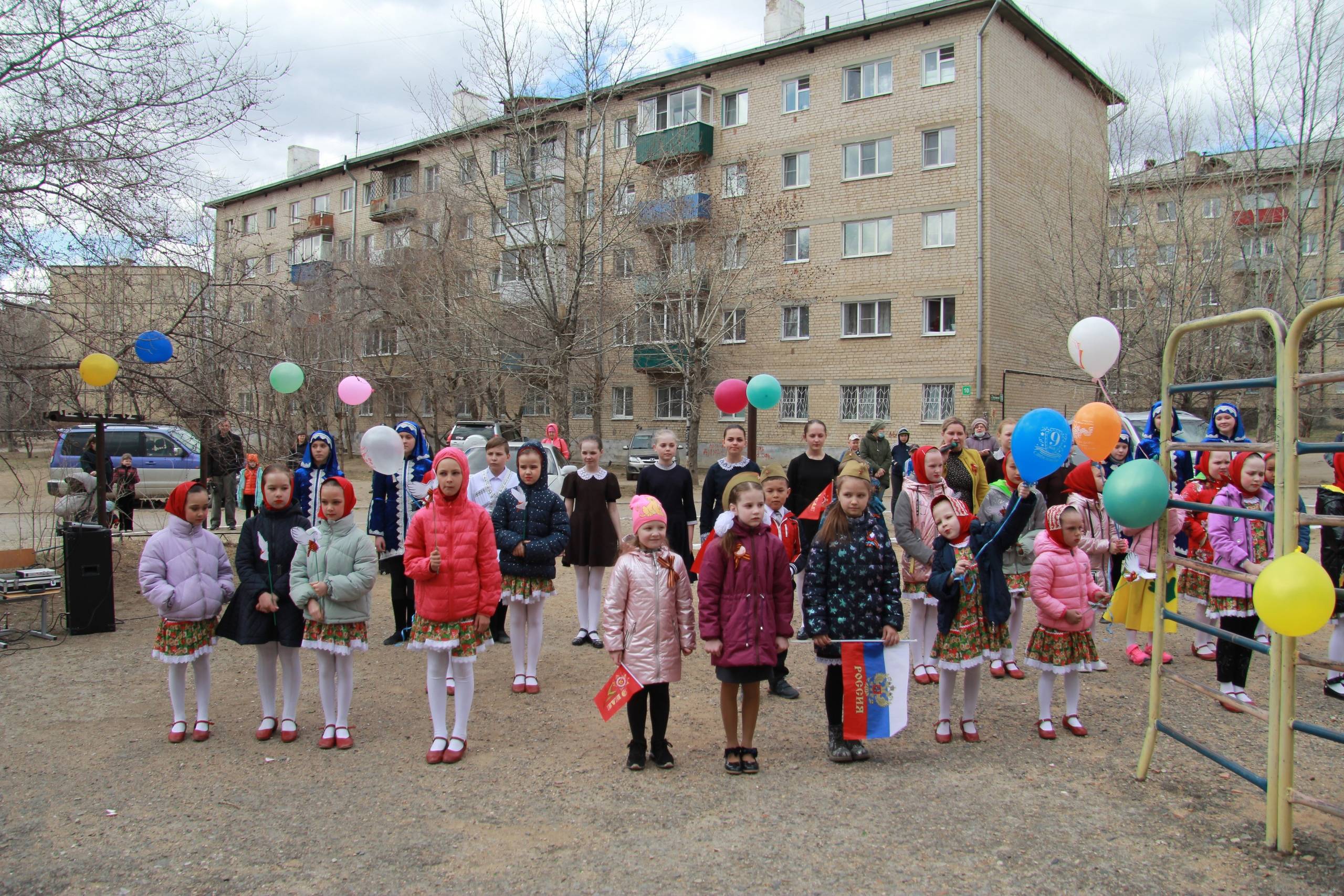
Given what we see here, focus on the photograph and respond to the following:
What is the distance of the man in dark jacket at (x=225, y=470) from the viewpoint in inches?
446

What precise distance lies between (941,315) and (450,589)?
25.2 meters

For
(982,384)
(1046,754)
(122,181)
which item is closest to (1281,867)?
(1046,754)

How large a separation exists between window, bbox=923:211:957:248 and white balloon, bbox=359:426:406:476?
23.8m

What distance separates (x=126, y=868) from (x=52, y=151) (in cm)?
684

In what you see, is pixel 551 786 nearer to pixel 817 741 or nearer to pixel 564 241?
pixel 817 741

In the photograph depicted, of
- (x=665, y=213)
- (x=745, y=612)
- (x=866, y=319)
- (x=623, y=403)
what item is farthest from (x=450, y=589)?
(x=623, y=403)

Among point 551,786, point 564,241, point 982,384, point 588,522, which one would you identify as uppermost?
point 564,241

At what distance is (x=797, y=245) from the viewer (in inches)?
1200

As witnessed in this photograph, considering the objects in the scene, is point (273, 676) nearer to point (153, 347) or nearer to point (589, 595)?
point (589, 595)

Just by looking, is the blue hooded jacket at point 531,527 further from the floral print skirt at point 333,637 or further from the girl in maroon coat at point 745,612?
the girl in maroon coat at point 745,612

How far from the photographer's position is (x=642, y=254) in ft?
95.0

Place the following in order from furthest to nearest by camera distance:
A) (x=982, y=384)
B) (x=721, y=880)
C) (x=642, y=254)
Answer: (x=642, y=254) < (x=982, y=384) < (x=721, y=880)

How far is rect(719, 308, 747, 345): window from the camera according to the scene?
29.9 m

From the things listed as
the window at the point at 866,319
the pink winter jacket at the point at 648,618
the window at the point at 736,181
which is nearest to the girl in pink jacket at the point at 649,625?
the pink winter jacket at the point at 648,618
